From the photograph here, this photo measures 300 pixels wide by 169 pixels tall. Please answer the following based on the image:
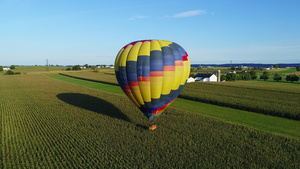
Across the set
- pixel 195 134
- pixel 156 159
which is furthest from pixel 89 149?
pixel 195 134

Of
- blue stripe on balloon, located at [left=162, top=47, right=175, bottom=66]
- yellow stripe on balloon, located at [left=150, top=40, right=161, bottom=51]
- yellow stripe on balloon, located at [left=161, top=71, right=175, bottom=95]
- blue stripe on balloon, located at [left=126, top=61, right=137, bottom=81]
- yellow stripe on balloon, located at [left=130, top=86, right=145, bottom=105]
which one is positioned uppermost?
yellow stripe on balloon, located at [left=150, top=40, right=161, bottom=51]

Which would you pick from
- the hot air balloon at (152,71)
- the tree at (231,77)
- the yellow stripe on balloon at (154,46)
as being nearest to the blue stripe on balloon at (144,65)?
the hot air balloon at (152,71)

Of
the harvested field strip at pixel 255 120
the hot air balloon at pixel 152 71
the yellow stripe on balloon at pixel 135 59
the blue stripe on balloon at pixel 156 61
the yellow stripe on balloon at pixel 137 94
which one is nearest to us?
the blue stripe on balloon at pixel 156 61

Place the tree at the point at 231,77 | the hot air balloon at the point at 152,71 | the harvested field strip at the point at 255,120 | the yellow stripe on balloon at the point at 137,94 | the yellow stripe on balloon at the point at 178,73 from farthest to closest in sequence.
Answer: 1. the tree at the point at 231,77
2. the harvested field strip at the point at 255,120
3. the yellow stripe on balloon at the point at 137,94
4. the yellow stripe on balloon at the point at 178,73
5. the hot air balloon at the point at 152,71

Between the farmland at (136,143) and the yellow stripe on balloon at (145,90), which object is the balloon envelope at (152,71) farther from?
the farmland at (136,143)

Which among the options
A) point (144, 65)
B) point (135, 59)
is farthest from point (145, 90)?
point (135, 59)

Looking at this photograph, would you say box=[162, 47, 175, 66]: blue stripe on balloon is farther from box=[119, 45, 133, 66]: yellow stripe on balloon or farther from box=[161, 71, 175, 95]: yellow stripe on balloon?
box=[119, 45, 133, 66]: yellow stripe on balloon

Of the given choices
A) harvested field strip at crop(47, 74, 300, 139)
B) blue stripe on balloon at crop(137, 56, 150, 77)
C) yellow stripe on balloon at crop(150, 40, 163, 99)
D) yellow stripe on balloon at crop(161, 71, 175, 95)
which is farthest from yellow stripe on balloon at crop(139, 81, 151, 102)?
harvested field strip at crop(47, 74, 300, 139)
